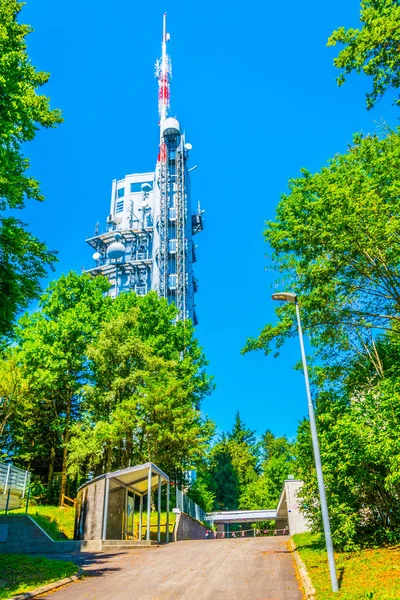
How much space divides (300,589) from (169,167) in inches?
2225

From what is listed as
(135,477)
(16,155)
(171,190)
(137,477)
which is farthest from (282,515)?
(171,190)

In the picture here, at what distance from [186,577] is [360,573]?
159 inches

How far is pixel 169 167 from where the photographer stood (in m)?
60.8

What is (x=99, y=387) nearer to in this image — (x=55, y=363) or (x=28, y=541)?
(x=55, y=363)

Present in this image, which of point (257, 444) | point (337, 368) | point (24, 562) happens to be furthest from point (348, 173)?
point (257, 444)

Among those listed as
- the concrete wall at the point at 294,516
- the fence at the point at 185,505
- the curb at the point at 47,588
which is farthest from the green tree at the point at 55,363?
the curb at the point at 47,588

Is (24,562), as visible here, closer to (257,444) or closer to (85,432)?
(85,432)

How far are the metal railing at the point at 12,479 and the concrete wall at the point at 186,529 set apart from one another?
315 inches

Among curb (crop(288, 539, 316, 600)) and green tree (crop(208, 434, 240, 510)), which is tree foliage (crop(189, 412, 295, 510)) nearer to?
green tree (crop(208, 434, 240, 510))

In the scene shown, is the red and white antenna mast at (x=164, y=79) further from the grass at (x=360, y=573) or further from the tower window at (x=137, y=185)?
the grass at (x=360, y=573)

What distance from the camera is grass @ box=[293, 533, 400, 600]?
779cm

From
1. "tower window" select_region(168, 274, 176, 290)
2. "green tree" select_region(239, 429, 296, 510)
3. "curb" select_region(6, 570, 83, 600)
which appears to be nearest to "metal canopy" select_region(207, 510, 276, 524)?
"green tree" select_region(239, 429, 296, 510)

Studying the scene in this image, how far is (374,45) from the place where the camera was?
10.8 meters

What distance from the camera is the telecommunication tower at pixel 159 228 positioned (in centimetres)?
5412
